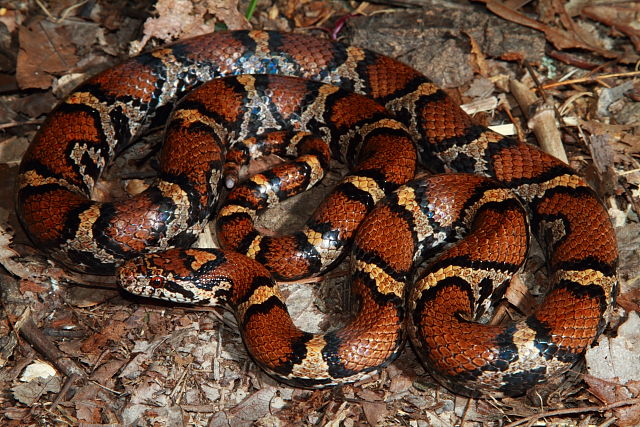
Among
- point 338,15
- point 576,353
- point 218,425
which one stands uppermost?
point 338,15

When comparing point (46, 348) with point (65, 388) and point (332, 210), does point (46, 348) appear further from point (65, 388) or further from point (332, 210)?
point (332, 210)

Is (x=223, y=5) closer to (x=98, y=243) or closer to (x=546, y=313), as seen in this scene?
(x=98, y=243)

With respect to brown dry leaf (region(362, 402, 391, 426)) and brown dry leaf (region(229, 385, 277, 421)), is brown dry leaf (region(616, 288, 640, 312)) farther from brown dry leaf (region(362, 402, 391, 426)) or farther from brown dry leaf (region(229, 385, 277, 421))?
brown dry leaf (region(229, 385, 277, 421))

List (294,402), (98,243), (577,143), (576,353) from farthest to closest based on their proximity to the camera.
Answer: (577,143)
(98,243)
(294,402)
(576,353)

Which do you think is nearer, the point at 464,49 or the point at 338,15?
the point at 464,49

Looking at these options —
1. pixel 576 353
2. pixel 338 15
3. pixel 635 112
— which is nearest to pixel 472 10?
pixel 338 15

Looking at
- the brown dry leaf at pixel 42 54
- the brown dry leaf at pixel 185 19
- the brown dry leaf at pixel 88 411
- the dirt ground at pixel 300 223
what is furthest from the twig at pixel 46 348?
the brown dry leaf at pixel 185 19

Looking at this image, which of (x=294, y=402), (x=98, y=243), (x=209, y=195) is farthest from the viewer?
(x=209, y=195)

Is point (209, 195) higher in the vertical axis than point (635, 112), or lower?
higher
